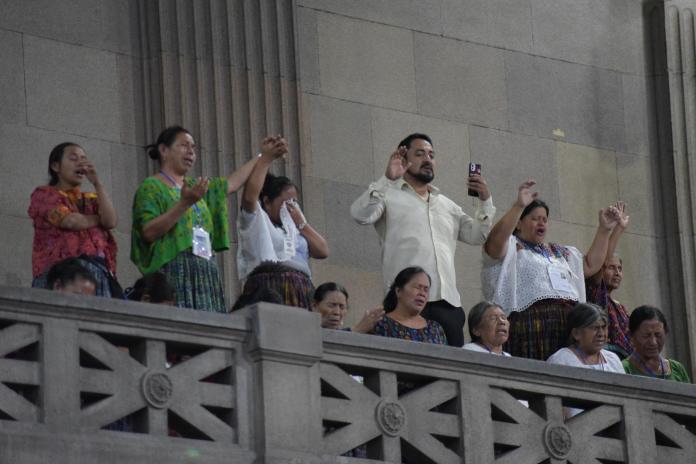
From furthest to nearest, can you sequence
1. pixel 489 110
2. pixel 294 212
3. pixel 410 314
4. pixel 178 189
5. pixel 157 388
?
1. pixel 489 110
2. pixel 294 212
3. pixel 410 314
4. pixel 178 189
5. pixel 157 388

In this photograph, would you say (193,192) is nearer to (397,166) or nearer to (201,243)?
(201,243)

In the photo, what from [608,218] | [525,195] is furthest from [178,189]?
[608,218]

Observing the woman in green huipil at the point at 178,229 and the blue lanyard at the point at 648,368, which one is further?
the blue lanyard at the point at 648,368

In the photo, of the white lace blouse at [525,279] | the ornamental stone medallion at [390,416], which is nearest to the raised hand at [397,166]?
the white lace blouse at [525,279]

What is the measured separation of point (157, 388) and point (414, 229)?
3824 mm

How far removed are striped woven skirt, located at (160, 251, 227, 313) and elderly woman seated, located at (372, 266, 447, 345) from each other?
1224mm

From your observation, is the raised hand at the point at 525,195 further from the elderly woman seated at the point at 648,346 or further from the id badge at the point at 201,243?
the id badge at the point at 201,243

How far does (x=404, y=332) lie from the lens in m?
14.0

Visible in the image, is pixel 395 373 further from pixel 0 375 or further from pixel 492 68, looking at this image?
pixel 492 68

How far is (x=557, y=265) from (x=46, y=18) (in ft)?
14.6

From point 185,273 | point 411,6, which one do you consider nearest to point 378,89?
point 411,6

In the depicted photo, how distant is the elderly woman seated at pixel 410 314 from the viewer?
1397 centimetres

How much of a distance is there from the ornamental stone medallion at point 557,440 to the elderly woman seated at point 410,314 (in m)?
1.10

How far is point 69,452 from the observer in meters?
11.1
